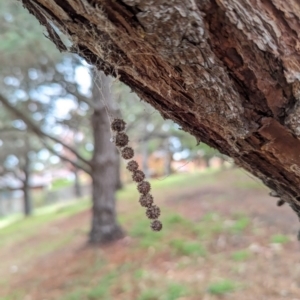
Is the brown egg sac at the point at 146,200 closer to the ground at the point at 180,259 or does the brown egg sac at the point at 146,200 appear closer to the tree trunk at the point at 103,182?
the ground at the point at 180,259

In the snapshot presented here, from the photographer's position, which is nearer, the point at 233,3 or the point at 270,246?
the point at 233,3

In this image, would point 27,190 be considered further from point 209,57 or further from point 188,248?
point 209,57

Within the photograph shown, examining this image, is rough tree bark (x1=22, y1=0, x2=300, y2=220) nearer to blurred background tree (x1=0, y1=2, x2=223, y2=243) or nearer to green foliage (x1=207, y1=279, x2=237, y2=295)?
green foliage (x1=207, y1=279, x2=237, y2=295)

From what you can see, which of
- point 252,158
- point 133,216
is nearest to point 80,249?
point 133,216

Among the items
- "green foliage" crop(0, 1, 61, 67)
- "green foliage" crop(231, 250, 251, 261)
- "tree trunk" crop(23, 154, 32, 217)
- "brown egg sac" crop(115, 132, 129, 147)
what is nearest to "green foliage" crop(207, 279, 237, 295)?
"green foliage" crop(231, 250, 251, 261)

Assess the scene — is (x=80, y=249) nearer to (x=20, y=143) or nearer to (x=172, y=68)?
(x=172, y=68)

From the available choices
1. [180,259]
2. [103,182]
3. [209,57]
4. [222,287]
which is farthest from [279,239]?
[209,57]

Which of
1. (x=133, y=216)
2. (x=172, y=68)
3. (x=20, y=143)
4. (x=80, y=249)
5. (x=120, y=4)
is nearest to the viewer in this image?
(x=120, y=4)

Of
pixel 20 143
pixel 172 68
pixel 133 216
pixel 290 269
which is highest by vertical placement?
pixel 20 143
